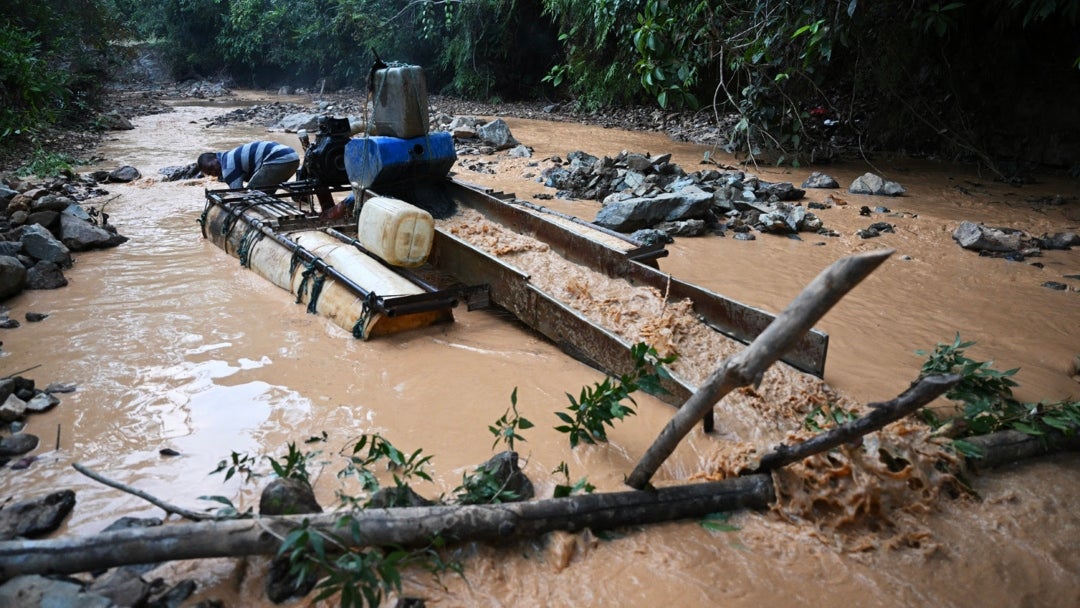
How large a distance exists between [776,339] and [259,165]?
652 cm

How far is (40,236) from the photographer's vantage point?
5.66 metres

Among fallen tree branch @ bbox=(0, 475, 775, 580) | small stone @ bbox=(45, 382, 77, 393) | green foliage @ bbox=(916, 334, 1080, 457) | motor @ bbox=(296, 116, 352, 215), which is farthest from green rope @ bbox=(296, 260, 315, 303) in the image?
green foliage @ bbox=(916, 334, 1080, 457)

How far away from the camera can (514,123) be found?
1591cm

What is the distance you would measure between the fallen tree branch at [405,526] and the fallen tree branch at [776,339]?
223 millimetres

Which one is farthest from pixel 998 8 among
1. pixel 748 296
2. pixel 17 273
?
pixel 17 273

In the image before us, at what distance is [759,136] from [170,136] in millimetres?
12226

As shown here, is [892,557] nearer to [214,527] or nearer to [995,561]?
[995,561]

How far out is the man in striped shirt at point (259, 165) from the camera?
7.04m

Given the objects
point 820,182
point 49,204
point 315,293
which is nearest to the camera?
point 315,293

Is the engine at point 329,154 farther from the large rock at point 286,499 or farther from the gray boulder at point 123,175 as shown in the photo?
the gray boulder at point 123,175

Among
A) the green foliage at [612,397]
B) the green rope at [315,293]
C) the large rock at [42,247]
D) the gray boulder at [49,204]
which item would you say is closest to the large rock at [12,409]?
the green rope at [315,293]

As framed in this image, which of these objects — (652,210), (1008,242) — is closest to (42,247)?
(652,210)

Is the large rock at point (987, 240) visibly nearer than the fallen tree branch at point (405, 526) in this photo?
No

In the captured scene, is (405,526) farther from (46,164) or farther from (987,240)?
(46,164)
